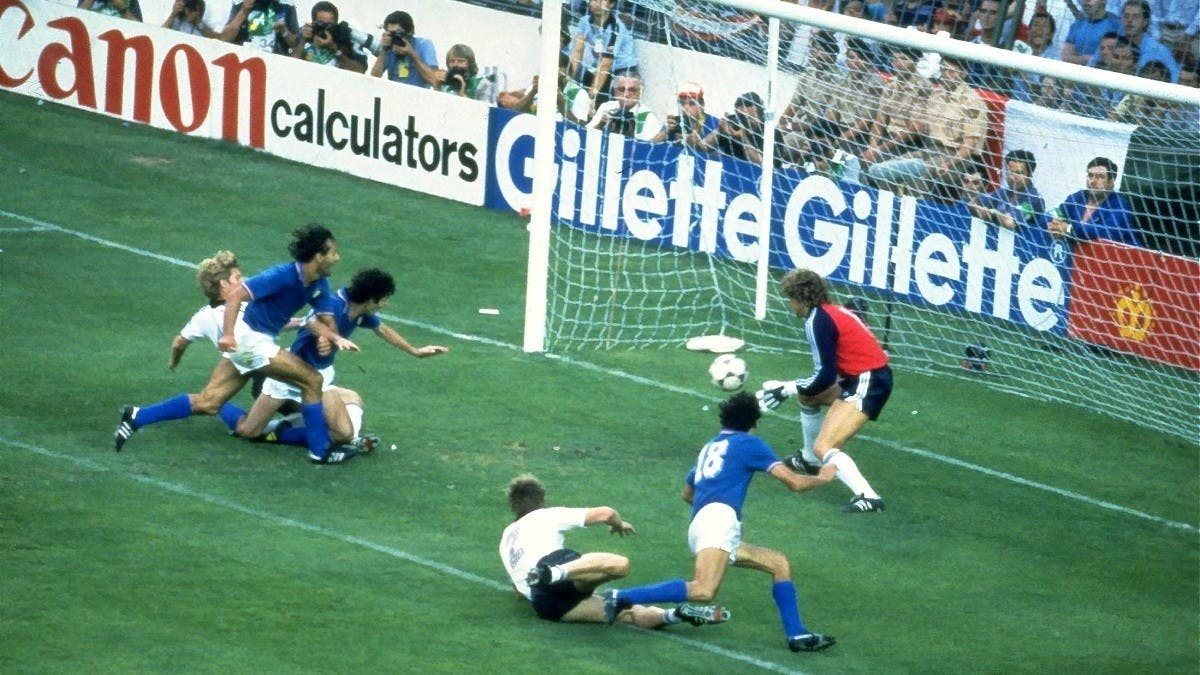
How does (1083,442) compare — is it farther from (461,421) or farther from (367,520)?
(367,520)

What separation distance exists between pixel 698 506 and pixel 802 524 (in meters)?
2.22

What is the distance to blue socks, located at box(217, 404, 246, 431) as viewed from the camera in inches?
525

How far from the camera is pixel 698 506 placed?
10453 millimetres

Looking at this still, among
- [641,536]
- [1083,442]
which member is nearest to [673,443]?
[641,536]

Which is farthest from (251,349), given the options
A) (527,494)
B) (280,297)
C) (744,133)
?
(744,133)

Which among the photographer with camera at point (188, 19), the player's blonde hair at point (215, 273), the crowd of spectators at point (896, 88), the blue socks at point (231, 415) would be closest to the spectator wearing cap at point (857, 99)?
the crowd of spectators at point (896, 88)

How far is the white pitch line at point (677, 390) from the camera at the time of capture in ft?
43.6

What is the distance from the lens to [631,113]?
19.1 m

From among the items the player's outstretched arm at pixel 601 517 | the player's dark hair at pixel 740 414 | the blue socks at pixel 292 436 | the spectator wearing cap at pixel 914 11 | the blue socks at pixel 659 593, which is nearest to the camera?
the player's outstretched arm at pixel 601 517

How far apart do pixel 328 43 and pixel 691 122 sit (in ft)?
18.7

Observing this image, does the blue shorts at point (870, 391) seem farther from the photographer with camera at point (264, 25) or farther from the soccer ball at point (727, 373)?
the photographer with camera at point (264, 25)

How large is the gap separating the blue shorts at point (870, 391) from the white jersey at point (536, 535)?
311cm

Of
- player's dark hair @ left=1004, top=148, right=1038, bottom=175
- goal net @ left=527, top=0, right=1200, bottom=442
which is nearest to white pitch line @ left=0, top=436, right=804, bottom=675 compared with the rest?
goal net @ left=527, top=0, right=1200, bottom=442

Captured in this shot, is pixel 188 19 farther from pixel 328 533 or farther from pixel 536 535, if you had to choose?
pixel 536 535
